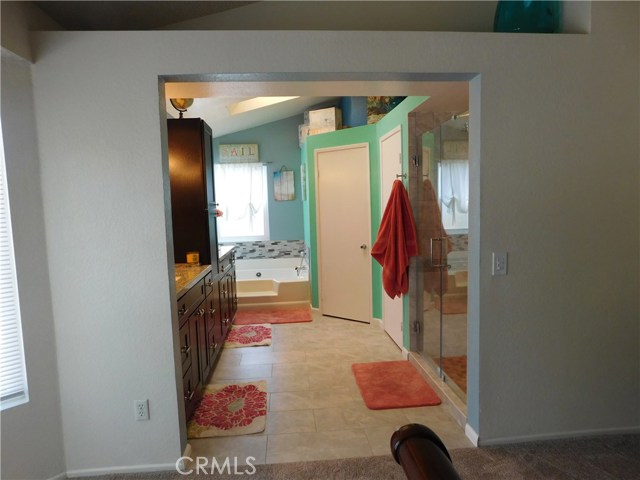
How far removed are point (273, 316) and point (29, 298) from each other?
3155mm

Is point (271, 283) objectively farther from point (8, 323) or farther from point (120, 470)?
point (8, 323)

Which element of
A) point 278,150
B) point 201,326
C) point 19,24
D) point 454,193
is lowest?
point 201,326

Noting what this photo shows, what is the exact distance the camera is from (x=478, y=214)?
1984 mm

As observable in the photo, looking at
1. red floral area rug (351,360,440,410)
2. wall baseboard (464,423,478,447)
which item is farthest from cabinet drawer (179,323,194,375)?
wall baseboard (464,423,478,447)

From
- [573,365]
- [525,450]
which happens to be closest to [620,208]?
[573,365]

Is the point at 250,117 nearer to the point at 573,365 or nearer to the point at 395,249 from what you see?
the point at 395,249

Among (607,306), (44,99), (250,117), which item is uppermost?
(250,117)

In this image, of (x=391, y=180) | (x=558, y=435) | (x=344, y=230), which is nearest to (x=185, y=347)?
(x=558, y=435)

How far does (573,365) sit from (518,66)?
5.46ft

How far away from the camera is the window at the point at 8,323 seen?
170 cm

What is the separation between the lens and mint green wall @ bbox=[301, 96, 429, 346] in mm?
3334

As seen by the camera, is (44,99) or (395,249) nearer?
(44,99)

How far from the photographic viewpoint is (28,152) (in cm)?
175

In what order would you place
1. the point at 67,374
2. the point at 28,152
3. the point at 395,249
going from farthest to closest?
the point at 395,249
the point at 67,374
the point at 28,152
